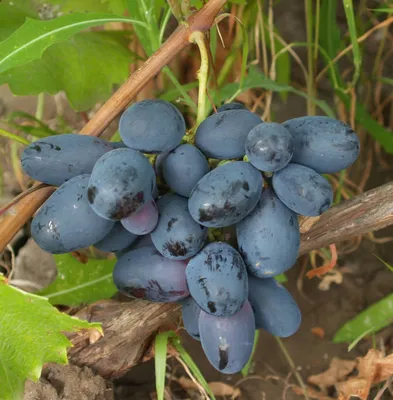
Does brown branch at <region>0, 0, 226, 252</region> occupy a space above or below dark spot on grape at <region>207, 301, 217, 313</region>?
above

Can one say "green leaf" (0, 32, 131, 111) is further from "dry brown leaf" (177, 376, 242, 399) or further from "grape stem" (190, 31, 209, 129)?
"dry brown leaf" (177, 376, 242, 399)

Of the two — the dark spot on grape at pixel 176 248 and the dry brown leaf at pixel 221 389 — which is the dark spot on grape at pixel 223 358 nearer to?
the dark spot on grape at pixel 176 248

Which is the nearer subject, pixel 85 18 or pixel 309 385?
pixel 85 18

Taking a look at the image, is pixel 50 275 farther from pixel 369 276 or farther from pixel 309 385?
pixel 369 276

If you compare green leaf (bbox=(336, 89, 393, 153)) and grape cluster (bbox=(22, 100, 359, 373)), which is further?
green leaf (bbox=(336, 89, 393, 153))

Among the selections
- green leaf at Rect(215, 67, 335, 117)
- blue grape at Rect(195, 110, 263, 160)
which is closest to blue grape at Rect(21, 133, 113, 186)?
blue grape at Rect(195, 110, 263, 160)

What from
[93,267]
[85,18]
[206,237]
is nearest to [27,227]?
[93,267]

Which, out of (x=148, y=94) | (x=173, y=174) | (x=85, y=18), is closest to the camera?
(x=173, y=174)
